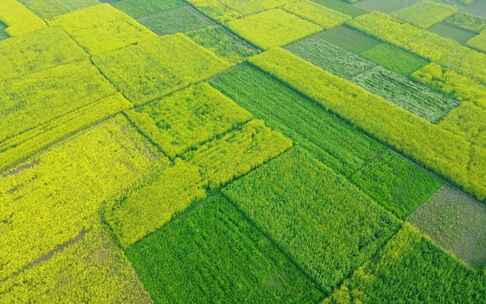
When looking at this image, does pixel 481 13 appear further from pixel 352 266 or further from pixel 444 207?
pixel 352 266

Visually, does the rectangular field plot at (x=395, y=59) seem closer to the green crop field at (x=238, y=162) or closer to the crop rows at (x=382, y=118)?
the green crop field at (x=238, y=162)

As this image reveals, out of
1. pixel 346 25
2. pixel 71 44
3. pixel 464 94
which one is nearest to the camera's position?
pixel 464 94

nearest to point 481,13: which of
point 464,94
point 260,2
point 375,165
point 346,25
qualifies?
point 346,25

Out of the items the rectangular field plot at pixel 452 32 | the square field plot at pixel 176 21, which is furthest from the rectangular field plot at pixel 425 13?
the square field plot at pixel 176 21

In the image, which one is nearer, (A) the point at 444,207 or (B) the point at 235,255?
(B) the point at 235,255

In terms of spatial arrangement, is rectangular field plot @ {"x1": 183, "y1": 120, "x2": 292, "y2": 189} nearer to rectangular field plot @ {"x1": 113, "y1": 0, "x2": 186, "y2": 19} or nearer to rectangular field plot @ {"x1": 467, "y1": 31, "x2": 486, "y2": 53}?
rectangular field plot @ {"x1": 113, "y1": 0, "x2": 186, "y2": 19}

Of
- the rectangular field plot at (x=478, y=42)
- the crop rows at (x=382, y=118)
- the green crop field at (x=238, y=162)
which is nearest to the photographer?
the green crop field at (x=238, y=162)
